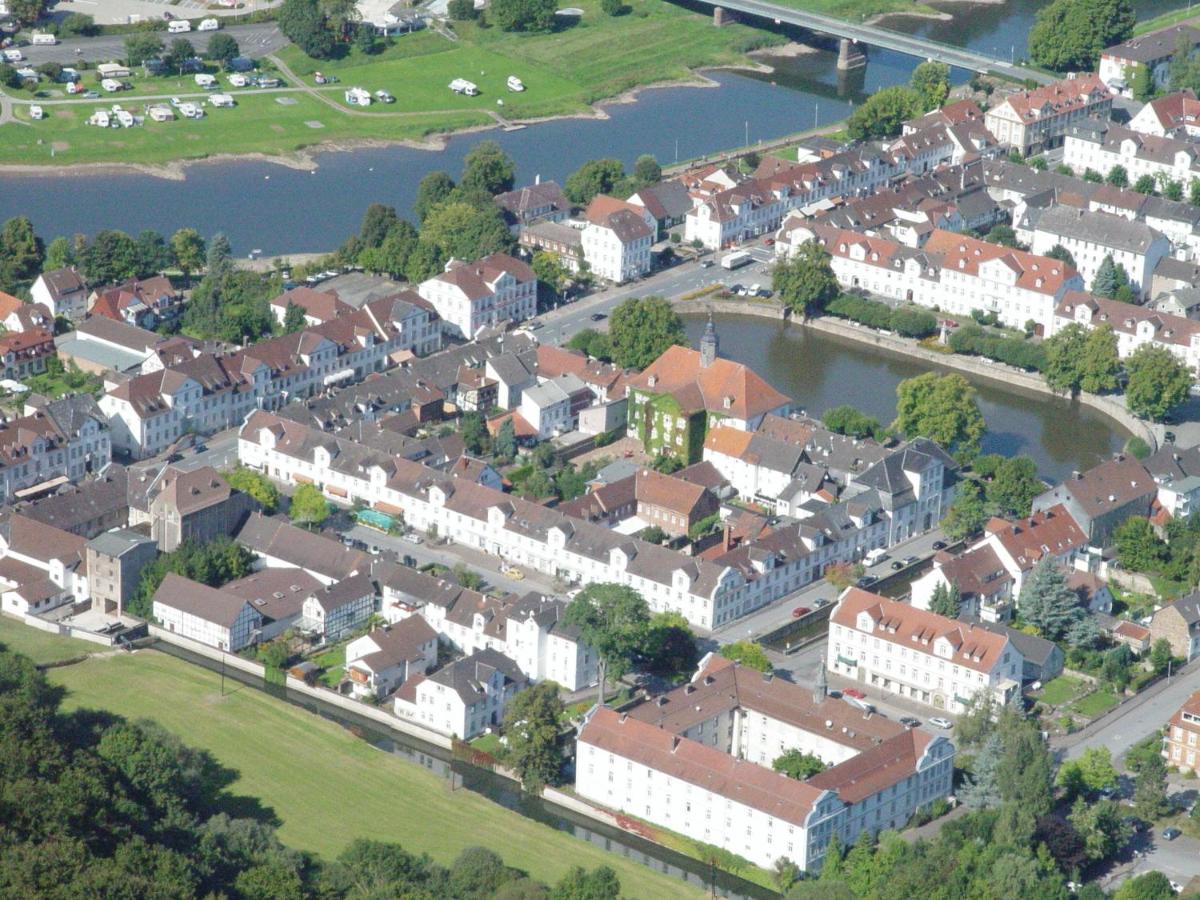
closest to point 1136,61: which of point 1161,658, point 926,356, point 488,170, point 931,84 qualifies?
point 931,84

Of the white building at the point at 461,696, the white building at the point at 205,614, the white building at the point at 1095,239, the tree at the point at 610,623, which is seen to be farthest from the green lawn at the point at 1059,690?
the white building at the point at 1095,239

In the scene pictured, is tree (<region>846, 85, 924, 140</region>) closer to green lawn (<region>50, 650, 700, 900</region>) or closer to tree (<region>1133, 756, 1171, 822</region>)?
green lawn (<region>50, 650, 700, 900</region>)

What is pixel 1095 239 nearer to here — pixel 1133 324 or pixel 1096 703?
pixel 1133 324

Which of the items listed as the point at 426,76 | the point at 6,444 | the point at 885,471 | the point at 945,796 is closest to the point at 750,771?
the point at 945,796

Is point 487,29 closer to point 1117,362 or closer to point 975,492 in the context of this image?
point 1117,362

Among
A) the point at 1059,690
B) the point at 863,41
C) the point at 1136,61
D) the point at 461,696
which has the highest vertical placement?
the point at 1136,61

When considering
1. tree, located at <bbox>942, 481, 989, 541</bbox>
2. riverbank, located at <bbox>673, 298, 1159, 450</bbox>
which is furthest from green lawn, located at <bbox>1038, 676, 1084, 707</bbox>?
riverbank, located at <bbox>673, 298, 1159, 450</bbox>
